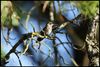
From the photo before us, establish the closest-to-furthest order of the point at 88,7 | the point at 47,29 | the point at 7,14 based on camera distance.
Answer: the point at 47,29 → the point at 88,7 → the point at 7,14

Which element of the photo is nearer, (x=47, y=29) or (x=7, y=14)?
(x=47, y=29)

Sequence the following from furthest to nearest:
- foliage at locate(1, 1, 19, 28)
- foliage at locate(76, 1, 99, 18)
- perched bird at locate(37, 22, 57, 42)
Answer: foliage at locate(1, 1, 19, 28) → foliage at locate(76, 1, 99, 18) → perched bird at locate(37, 22, 57, 42)

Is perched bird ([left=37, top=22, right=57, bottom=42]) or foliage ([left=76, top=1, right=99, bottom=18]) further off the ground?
foliage ([left=76, top=1, right=99, bottom=18])

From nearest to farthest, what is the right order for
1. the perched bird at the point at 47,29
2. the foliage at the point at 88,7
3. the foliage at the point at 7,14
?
1. the perched bird at the point at 47,29
2. the foliage at the point at 88,7
3. the foliage at the point at 7,14

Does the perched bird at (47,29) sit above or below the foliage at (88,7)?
below

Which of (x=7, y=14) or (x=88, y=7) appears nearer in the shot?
(x=88, y=7)

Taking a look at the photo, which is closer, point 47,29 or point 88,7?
point 47,29

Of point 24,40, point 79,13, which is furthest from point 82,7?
point 24,40

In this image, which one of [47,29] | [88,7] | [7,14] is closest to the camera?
[47,29]

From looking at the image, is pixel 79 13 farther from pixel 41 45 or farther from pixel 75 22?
pixel 41 45

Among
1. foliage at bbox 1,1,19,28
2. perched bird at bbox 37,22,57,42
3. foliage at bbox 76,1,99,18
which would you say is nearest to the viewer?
perched bird at bbox 37,22,57,42

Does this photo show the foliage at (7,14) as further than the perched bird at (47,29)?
Yes
